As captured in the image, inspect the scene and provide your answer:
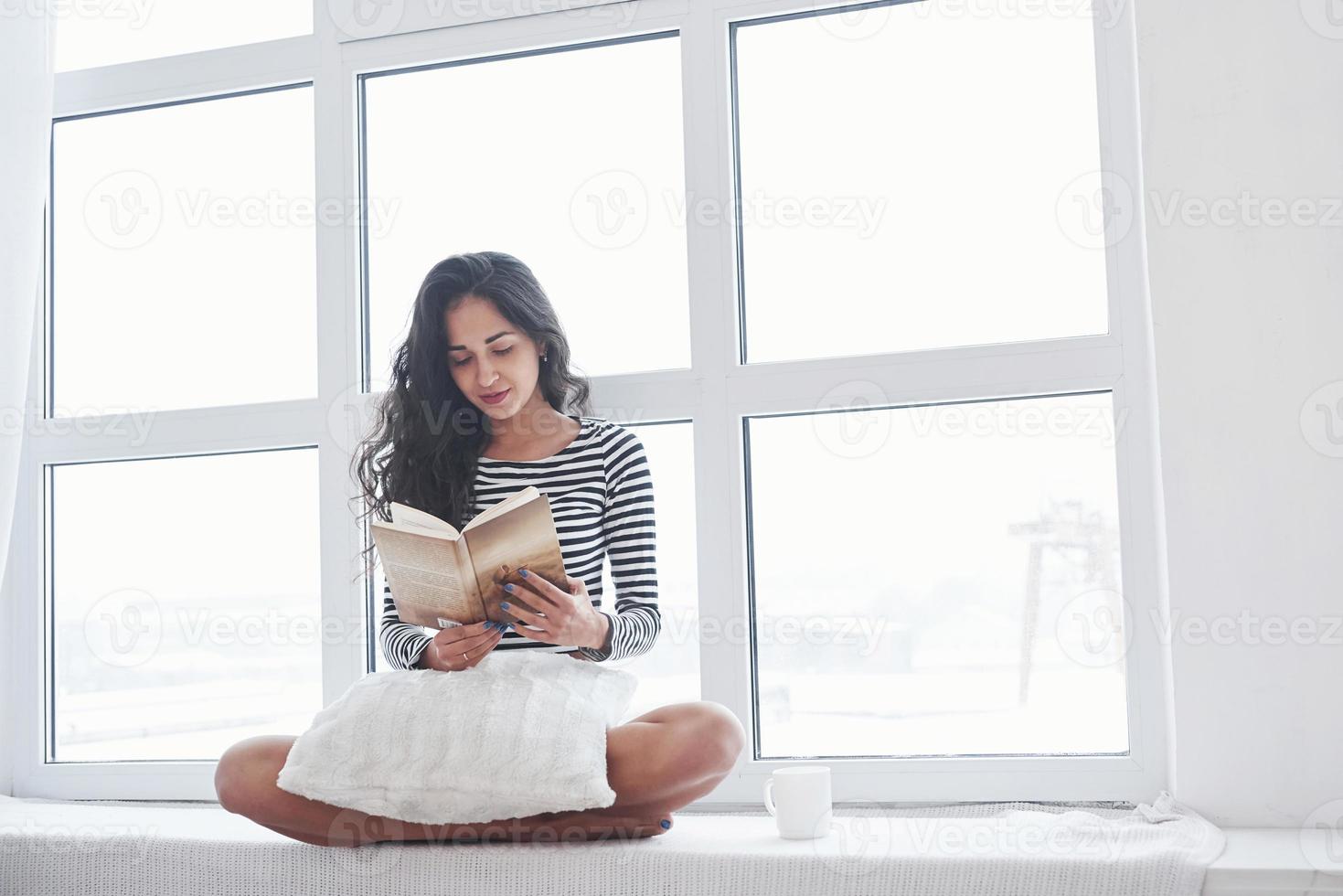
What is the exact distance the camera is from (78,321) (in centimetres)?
216

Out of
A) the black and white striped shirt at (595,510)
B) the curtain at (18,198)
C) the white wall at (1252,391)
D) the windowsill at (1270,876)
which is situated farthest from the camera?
the curtain at (18,198)

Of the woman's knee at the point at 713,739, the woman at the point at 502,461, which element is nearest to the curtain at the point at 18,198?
the woman at the point at 502,461

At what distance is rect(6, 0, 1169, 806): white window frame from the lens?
5.55 feet

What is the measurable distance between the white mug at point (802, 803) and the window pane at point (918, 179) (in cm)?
65

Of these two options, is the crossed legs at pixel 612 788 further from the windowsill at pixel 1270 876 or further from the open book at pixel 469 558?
the windowsill at pixel 1270 876

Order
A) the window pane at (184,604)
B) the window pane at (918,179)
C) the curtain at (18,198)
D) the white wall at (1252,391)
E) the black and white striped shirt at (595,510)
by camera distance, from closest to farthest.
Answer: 1. the white wall at (1252,391)
2. the black and white striped shirt at (595,510)
3. the window pane at (918,179)
4. the curtain at (18,198)
5. the window pane at (184,604)

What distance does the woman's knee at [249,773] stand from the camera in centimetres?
146

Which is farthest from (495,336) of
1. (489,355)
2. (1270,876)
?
(1270,876)

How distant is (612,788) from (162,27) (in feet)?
5.27

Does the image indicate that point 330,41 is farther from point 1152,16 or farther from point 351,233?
point 1152,16

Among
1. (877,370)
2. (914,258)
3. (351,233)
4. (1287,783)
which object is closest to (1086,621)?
(1287,783)

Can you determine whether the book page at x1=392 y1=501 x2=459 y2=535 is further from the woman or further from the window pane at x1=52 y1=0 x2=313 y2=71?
the window pane at x1=52 y1=0 x2=313 y2=71

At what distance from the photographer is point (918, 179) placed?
6.01ft

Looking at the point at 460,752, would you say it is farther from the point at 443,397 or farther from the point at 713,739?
the point at 443,397
